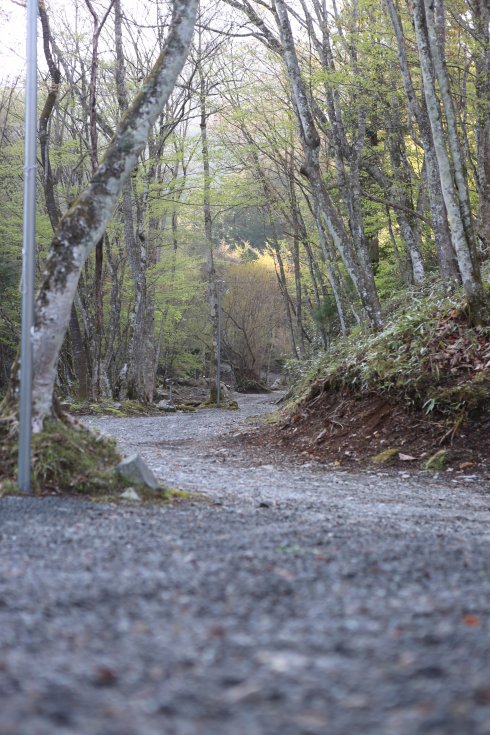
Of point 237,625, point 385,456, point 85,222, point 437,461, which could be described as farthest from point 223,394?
point 237,625

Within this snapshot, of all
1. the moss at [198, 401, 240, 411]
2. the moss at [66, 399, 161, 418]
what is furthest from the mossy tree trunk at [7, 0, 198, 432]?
the moss at [198, 401, 240, 411]

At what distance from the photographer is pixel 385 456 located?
23.0ft

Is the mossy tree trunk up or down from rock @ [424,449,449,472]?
up

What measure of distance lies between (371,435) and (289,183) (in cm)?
1398

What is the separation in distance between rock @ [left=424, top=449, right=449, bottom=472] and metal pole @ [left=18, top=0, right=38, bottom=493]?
13.0 feet

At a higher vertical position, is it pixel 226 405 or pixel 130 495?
pixel 226 405

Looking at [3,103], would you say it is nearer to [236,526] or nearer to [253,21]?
[253,21]

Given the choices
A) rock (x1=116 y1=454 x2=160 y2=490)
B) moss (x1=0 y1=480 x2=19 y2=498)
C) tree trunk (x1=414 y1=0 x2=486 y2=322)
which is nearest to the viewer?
moss (x1=0 y1=480 x2=19 y2=498)

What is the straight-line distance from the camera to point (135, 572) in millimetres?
2504

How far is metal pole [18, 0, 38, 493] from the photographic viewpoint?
4.20 m

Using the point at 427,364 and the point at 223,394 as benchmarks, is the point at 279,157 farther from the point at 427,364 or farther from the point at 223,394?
the point at 427,364

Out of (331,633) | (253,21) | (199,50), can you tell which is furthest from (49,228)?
(331,633)

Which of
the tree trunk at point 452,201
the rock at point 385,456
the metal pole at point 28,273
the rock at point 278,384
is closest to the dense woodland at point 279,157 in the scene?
the tree trunk at point 452,201

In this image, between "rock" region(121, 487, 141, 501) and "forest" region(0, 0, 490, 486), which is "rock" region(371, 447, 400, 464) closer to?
"forest" region(0, 0, 490, 486)
